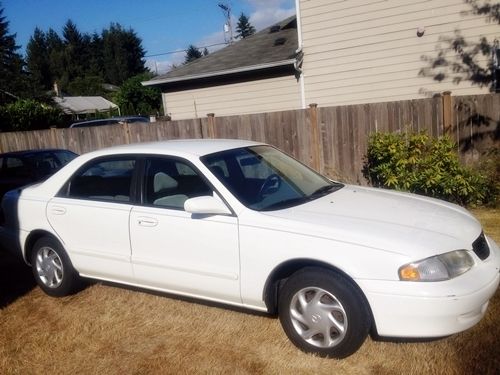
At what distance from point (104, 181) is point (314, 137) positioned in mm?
5209

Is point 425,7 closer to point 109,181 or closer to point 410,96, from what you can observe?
point 410,96

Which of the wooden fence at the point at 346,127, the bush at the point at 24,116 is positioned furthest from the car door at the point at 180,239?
the bush at the point at 24,116

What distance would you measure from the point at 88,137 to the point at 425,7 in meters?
8.72

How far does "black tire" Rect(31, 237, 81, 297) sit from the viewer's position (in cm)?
484

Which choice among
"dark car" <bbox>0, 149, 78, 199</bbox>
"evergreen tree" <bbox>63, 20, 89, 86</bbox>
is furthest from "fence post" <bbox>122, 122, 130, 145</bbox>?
"evergreen tree" <bbox>63, 20, 89, 86</bbox>

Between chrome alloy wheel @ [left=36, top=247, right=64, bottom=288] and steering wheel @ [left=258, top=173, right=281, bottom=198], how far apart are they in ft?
7.48

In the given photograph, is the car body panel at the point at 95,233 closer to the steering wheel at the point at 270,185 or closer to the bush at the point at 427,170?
the steering wheel at the point at 270,185

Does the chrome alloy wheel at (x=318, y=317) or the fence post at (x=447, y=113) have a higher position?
the fence post at (x=447, y=113)

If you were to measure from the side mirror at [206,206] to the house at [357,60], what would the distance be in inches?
341

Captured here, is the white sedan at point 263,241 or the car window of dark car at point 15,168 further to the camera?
the car window of dark car at point 15,168

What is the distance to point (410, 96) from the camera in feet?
36.7

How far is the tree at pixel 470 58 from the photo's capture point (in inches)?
406

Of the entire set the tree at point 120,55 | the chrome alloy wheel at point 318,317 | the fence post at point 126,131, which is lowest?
the chrome alloy wheel at point 318,317

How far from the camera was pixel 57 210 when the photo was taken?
478 centimetres
